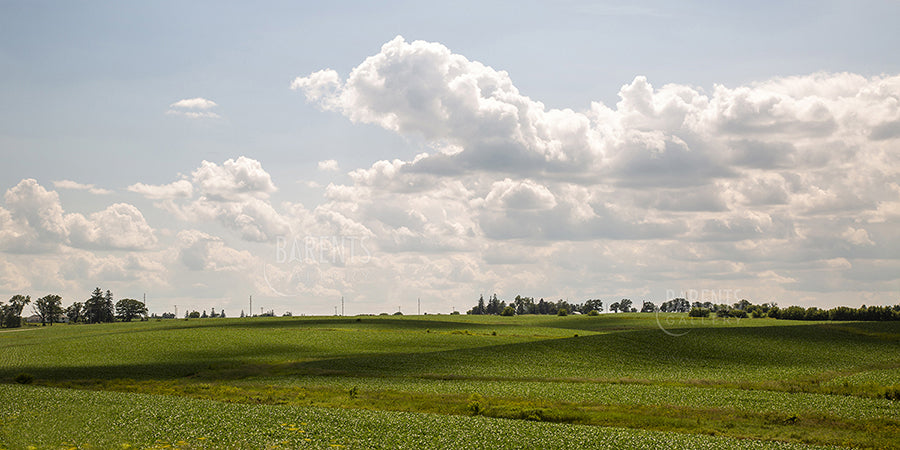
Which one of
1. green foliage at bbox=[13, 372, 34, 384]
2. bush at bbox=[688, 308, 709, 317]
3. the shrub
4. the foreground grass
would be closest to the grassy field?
the foreground grass

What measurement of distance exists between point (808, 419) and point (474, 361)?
165ft

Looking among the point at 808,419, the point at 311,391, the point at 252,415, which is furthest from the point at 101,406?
the point at 808,419

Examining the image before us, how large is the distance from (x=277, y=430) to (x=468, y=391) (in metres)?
27.6

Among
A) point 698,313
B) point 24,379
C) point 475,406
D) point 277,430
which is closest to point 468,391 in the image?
point 475,406

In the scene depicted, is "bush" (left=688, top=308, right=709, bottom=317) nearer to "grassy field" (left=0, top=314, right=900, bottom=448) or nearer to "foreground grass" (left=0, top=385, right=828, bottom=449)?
"grassy field" (left=0, top=314, right=900, bottom=448)

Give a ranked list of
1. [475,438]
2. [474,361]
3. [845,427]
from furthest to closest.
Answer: [474,361]
[845,427]
[475,438]

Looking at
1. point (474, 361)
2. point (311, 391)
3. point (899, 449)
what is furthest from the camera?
point (474, 361)

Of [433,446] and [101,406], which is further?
[101,406]

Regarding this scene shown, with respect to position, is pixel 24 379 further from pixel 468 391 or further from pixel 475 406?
pixel 475 406

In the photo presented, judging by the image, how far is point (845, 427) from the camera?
48812mm

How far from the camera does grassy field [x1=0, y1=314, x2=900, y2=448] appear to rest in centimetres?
4478

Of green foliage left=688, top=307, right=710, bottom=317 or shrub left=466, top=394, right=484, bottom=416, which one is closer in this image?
shrub left=466, top=394, right=484, bottom=416

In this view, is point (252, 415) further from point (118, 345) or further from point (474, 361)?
point (118, 345)

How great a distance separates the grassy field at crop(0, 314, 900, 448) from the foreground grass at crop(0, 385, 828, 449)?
0.16m
